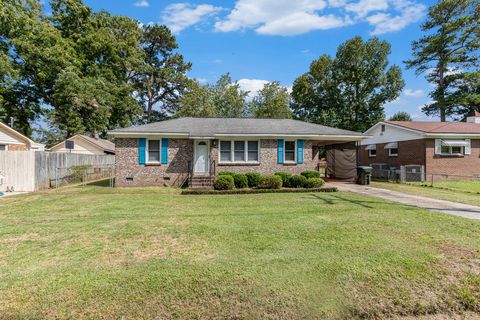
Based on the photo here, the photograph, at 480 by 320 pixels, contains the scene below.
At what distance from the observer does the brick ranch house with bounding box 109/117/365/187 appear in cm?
1357

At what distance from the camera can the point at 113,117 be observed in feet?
94.9

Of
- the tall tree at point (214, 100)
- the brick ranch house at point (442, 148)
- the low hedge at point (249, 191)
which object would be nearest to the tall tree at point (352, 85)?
the tall tree at point (214, 100)

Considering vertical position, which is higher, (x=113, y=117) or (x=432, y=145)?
(x=113, y=117)

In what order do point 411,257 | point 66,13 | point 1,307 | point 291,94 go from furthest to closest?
point 291,94, point 66,13, point 411,257, point 1,307

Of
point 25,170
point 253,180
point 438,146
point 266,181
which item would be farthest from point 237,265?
point 438,146

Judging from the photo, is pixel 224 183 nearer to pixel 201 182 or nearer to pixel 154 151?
pixel 201 182

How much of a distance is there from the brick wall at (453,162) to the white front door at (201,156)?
14.4 metres

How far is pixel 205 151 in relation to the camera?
14.2 meters

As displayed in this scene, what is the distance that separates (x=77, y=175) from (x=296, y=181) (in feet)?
43.9

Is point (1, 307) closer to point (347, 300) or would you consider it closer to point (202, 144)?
point (347, 300)

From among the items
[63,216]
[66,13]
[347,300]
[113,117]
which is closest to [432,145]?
[347,300]

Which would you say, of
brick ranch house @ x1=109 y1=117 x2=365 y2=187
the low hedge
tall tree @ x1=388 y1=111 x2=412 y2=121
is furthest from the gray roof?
tall tree @ x1=388 y1=111 x2=412 y2=121

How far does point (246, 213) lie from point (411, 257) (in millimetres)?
4134

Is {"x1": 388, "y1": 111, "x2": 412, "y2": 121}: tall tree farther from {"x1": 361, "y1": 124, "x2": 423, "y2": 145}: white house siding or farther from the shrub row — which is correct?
the shrub row
